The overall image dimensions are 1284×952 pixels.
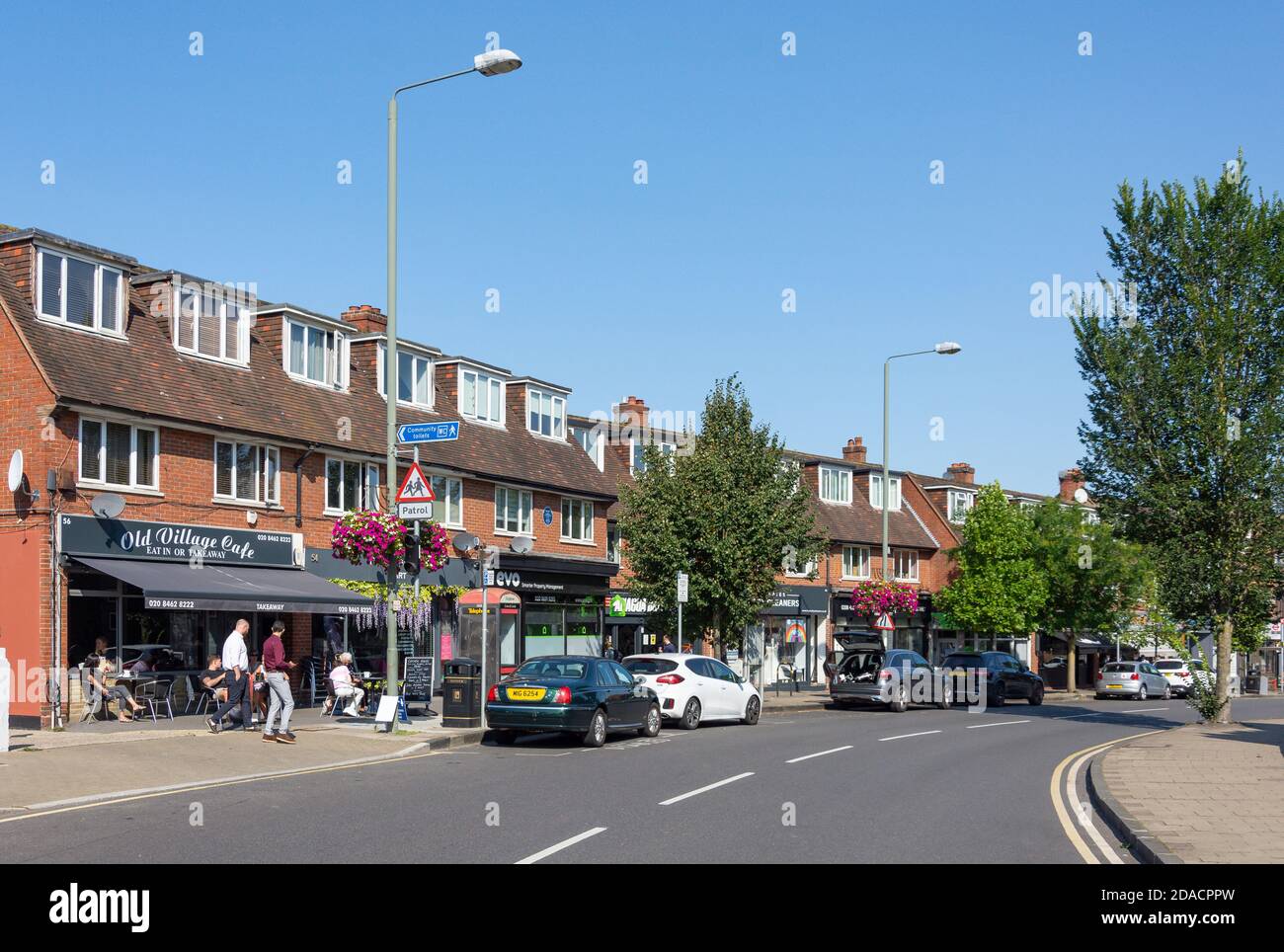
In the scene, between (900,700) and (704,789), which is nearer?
(704,789)

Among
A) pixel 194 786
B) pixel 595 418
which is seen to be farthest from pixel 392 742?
pixel 595 418

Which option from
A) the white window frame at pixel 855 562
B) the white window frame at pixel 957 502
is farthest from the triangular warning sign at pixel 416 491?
the white window frame at pixel 957 502

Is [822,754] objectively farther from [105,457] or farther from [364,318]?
[364,318]

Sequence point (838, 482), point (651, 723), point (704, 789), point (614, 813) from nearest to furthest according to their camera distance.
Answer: point (614, 813) < point (704, 789) < point (651, 723) < point (838, 482)

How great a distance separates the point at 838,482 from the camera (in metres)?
53.3

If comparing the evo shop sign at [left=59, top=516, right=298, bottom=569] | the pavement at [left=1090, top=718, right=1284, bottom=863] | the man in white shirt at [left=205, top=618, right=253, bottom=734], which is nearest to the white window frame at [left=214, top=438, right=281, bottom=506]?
the evo shop sign at [left=59, top=516, right=298, bottom=569]

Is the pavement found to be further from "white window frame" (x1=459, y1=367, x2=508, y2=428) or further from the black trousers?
"white window frame" (x1=459, y1=367, x2=508, y2=428)

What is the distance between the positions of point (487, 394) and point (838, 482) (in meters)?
21.2

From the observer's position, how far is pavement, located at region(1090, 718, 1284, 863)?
1018 centimetres

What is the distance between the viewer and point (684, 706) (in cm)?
2428

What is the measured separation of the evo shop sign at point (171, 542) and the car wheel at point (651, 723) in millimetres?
8986

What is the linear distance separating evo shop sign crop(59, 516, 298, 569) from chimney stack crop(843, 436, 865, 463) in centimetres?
3672

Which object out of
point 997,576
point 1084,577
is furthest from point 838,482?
point 1084,577
